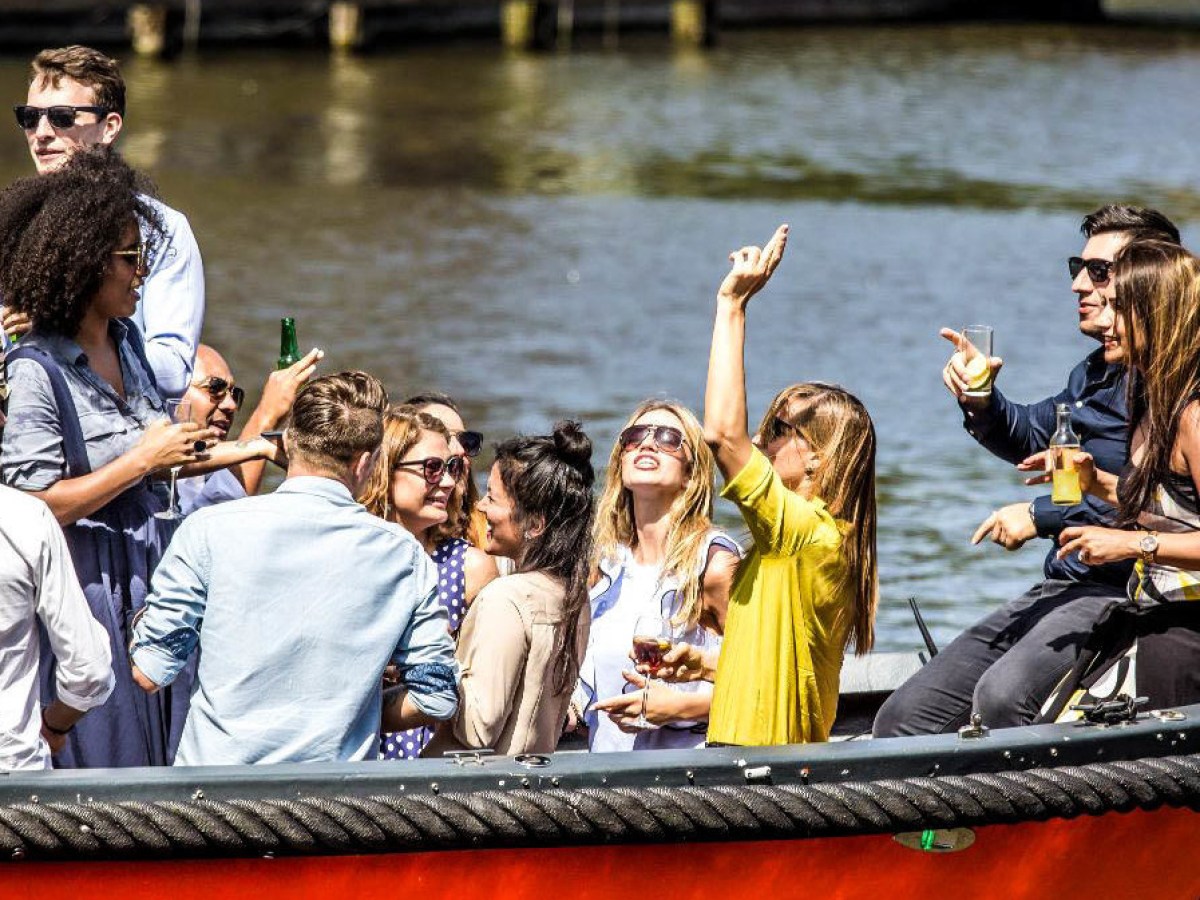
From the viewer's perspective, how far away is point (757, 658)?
4727 mm

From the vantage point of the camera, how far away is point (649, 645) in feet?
15.6

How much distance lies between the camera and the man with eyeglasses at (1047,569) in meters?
5.15

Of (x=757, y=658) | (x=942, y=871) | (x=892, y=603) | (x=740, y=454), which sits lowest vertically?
(x=892, y=603)

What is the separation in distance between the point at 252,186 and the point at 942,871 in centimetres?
1971

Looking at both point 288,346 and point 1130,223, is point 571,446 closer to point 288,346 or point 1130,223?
point 288,346

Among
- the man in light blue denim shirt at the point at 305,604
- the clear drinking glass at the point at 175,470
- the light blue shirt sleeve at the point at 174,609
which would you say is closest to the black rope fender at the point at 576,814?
the man in light blue denim shirt at the point at 305,604

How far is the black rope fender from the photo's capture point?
4297mm

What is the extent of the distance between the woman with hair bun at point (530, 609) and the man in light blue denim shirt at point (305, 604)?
41cm

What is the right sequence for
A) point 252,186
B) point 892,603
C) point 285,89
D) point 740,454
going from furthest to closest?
point 285,89, point 252,186, point 892,603, point 740,454

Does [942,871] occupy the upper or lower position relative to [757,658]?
lower

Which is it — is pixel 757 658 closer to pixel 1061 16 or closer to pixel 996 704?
pixel 996 704

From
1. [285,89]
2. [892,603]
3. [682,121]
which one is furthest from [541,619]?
[285,89]

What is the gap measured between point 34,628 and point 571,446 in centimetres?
148

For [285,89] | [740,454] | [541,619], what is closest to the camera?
[740,454]
